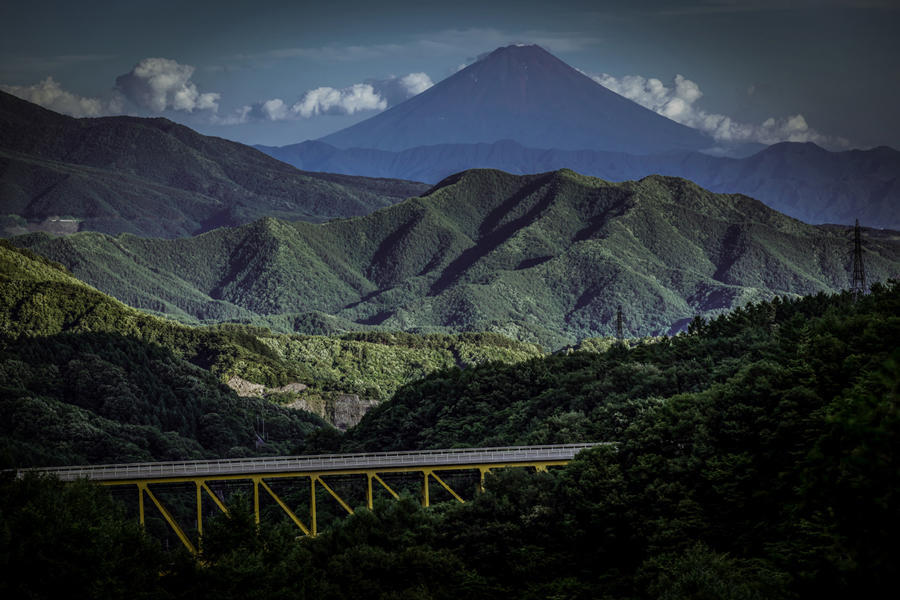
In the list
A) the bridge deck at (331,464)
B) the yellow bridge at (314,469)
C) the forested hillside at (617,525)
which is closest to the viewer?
the forested hillside at (617,525)

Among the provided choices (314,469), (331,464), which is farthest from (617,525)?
(314,469)

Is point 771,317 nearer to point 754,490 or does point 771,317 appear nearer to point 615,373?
point 615,373

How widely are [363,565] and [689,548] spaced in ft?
68.6

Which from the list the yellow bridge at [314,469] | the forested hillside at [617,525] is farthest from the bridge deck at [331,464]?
the forested hillside at [617,525]

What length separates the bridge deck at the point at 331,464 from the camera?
87.1 meters

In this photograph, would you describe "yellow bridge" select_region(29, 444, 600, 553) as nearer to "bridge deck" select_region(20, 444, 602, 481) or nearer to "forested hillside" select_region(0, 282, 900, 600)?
"bridge deck" select_region(20, 444, 602, 481)

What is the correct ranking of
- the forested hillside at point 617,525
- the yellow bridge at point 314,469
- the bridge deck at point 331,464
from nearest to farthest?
1. the forested hillside at point 617,525
2. the yellow bridge at point 314,469
3. the bridge deck at point 331,464

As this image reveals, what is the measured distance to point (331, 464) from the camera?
8762cm

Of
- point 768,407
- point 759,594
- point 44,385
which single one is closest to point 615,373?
point 768,407

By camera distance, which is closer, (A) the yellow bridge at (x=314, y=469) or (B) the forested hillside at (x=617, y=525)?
(B) the forested hillside at (x=617, y=525)

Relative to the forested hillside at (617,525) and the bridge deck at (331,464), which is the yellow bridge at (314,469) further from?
the forested hillside at (617,525)

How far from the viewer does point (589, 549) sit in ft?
246

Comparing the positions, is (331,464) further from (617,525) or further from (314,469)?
(617,525)

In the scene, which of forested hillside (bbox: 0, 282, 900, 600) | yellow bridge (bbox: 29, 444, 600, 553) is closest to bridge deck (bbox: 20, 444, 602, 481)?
yellow bridge (bbox: 29, 444, 600, 553)
